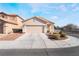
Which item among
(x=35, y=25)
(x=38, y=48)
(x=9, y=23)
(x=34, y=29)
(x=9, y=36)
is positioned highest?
(x=9, y=23)

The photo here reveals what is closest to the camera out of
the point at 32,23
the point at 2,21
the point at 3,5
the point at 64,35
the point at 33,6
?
the point at 33,6

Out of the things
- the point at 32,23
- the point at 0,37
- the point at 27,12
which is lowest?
the point at 0,37

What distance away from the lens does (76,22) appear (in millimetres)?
12555

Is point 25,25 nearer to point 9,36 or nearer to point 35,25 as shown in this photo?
point 35,25

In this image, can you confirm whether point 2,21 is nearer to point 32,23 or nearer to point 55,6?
point 32,23

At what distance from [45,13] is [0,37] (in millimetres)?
5056

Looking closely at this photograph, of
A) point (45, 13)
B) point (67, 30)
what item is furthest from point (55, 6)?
→ point (67, 30)

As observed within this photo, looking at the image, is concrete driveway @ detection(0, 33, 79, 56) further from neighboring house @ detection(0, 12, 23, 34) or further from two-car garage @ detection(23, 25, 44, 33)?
neighboring house @ detection(0, 12, 23, 34)

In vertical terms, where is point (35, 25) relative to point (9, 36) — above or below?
above

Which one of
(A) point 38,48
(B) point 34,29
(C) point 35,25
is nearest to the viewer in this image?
(A) point 38,48

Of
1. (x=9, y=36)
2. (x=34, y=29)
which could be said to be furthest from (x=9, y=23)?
(x=34, y=29)

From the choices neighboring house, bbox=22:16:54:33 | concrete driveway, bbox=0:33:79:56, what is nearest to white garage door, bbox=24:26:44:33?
neighboring house, bbox=22:16:54:33

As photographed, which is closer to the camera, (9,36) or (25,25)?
(9,36)

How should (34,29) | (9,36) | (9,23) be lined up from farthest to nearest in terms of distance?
(9,23) → (34,29) → (9,36)
